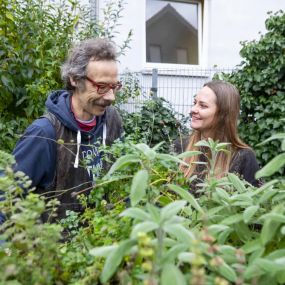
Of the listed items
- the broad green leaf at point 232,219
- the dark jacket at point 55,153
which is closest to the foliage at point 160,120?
the dark jacket at point 55,153

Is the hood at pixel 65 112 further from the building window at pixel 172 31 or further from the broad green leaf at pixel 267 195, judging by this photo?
the building window at pixel 172 31

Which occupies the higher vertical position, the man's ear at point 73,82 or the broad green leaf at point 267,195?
the man's ear at point 73,82

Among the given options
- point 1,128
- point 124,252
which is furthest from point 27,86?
point 124,252

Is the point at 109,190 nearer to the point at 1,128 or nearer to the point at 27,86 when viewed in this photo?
the point at 1,128

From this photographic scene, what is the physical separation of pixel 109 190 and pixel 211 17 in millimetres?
8486

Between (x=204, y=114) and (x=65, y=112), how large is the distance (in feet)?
3.86

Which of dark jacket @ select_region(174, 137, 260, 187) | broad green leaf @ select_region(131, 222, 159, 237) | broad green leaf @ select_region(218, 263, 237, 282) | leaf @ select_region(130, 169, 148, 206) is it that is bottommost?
dark jacket @ select_region(174, 137, 260, 187)

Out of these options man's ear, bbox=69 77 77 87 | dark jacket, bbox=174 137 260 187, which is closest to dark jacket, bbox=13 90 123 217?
man's ear, bbox=69 77 77 87

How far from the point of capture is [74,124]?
2.69 meters

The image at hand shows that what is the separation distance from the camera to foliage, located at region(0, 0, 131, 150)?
15.7 feet

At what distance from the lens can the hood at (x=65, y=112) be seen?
8.77ft

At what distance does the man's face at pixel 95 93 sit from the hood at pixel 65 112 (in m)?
0.06

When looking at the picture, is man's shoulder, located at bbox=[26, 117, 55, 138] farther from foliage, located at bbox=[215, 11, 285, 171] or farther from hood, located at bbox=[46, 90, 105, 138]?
foliage, located at bbox=[215, 11, 285, 171]

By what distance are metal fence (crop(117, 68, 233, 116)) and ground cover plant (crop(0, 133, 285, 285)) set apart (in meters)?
6.29
